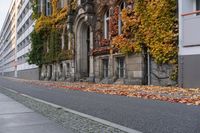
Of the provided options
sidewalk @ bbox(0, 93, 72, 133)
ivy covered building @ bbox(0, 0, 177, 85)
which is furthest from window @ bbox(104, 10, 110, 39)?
sidewalk @ bbox(0, 93, 72, 133)

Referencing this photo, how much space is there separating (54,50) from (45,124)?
3212cm

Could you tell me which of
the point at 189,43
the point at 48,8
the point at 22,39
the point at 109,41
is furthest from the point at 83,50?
the point at 22,39

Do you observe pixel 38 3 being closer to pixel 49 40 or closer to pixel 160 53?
pixel 49 40

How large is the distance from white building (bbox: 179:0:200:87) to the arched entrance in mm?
15488

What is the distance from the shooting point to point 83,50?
32.7 meters

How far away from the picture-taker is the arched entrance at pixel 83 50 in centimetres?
3222

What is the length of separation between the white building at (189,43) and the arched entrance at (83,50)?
50.8 ft

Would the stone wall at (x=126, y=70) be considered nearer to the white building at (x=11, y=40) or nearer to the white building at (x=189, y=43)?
the white building at (x=189, y=43)

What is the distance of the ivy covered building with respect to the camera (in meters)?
18.8

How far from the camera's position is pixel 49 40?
138 feet

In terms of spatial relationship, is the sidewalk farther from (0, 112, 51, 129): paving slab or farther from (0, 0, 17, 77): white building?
(0, 0, 17, 77): white building

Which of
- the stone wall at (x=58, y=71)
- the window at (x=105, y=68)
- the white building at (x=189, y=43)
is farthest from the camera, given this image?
the stone wall at (x=58, y=71)

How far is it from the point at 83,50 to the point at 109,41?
292 inches

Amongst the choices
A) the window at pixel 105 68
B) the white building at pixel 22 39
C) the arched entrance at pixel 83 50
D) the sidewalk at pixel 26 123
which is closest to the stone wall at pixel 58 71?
the arched entrance at pixel 83 50
